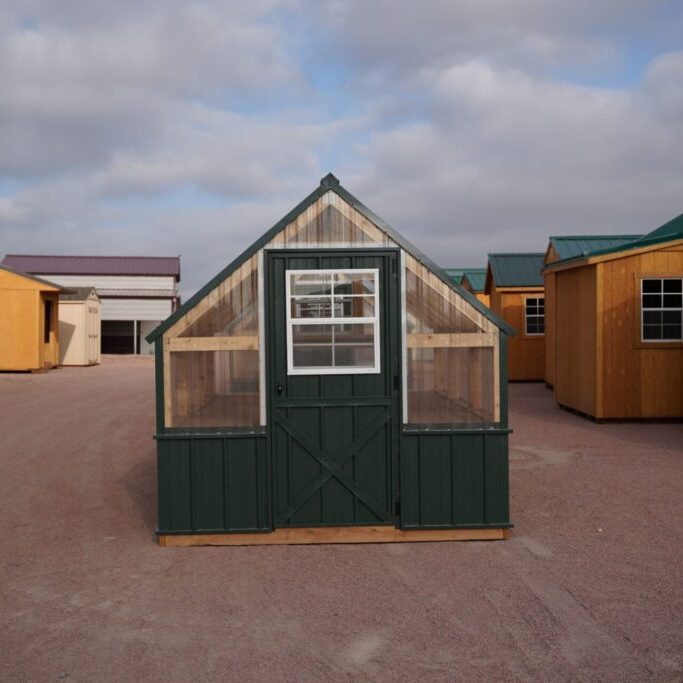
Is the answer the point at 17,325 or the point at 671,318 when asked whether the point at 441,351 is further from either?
the point at 17,325

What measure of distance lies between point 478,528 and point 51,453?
25.3 feet

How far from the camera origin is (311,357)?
767 centimetres

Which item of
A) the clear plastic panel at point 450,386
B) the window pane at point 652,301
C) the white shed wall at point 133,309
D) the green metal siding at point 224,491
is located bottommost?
the green metal siding at point 224,491

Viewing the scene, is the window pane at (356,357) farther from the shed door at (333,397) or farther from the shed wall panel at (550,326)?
the shed wall panel at (550,326)

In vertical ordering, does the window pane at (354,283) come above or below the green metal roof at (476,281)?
below

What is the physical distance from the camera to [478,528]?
766cm

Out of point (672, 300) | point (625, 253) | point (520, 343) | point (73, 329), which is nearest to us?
point (625, 253)

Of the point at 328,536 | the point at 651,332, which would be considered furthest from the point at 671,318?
the point at 328,536

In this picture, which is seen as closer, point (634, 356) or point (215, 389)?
point (215, 389)

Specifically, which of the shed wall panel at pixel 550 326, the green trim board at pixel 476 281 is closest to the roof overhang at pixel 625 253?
the shed wall panel at pixel 550 326

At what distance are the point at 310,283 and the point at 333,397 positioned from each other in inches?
42.2

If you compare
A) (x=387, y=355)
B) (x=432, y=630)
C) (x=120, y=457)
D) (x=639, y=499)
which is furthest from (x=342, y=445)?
(x=120, y=457)

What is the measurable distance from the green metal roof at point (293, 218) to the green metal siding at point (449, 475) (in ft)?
3.73

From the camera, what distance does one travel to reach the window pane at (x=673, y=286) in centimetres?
1547
